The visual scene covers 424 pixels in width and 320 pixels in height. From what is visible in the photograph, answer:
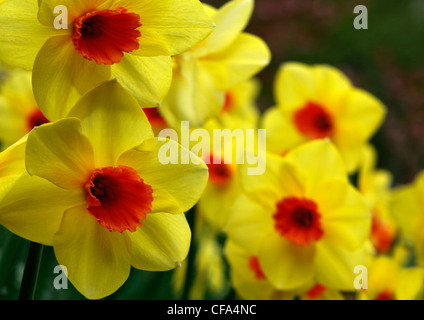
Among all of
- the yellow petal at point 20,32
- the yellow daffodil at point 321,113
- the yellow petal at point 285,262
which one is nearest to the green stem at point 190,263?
the yellow petal at point 285,262

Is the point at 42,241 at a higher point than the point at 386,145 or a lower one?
lower

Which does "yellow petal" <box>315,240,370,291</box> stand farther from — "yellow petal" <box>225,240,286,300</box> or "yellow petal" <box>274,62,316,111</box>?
"yellow petal" <box>274,62,316,111</box>

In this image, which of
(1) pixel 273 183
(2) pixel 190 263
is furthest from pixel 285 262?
(2) pixel 190 263

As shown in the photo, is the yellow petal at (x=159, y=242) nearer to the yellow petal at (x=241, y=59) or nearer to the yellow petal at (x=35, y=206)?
the yellow petal at (x=35, y=206)

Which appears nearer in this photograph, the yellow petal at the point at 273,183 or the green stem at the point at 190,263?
the yellow petal at the point at 273,183
